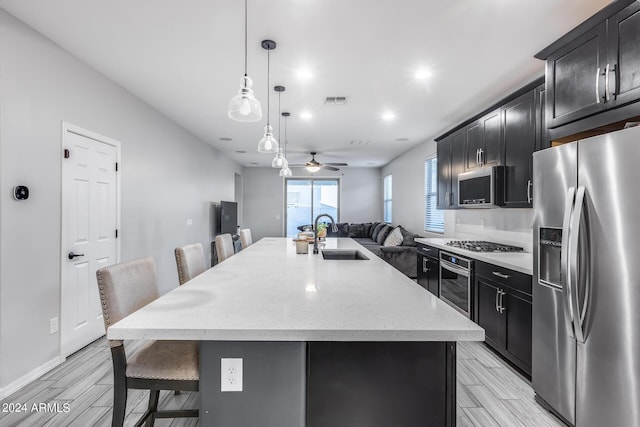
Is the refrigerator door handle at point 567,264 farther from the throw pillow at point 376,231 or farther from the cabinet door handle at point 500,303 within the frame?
the throw pillow at point 376,231

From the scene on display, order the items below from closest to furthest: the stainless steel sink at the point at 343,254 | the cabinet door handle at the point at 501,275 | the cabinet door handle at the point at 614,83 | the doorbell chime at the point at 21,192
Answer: the cabinet door handle at the point at 614,83 → the doorbell chime at the point at 21,192 → the cabinet door handle at the point at 501,275 → the stainless steel sink at the point at 343,254

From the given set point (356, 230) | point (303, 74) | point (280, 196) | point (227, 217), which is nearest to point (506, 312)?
point (303, 74)

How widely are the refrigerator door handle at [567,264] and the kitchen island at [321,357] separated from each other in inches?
38.7

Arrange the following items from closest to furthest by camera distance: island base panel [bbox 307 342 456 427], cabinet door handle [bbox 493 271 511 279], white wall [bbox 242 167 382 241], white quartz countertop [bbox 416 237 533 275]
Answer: island base panel [bbox 307 342 456 427], white quartz countertop [bbox 416 237 533 275], cabinet door handle [bbox 493 271 511 279], white wall [bbox 242 167 382 241]

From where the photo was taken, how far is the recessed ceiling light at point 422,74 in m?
2.92

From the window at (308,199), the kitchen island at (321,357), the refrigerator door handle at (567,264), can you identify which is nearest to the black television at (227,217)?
the window at (308,199)

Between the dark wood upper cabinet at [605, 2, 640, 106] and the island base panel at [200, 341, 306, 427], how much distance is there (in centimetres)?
208

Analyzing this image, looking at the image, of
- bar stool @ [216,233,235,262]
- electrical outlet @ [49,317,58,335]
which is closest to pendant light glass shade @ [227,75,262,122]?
bar stool @ [216,233,235,262]

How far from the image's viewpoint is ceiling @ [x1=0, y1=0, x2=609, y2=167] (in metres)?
2.01

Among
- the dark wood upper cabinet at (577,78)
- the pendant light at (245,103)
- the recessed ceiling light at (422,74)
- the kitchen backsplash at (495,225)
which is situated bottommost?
the kitchen backsplash at (495,225)

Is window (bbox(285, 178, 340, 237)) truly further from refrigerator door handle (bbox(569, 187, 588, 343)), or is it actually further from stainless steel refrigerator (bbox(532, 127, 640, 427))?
refrigerator door handle (bbox(569, 187, 588, 343))

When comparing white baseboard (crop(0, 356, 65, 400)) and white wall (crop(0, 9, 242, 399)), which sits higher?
white wall (crop(0, 9, 242, 399))

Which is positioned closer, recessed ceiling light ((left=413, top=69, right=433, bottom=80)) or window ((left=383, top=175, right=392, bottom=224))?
recessed ceiling light ((left=413, top=69, right=433, bottom=80))

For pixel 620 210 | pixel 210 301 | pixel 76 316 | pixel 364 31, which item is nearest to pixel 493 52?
pixel 364 31
